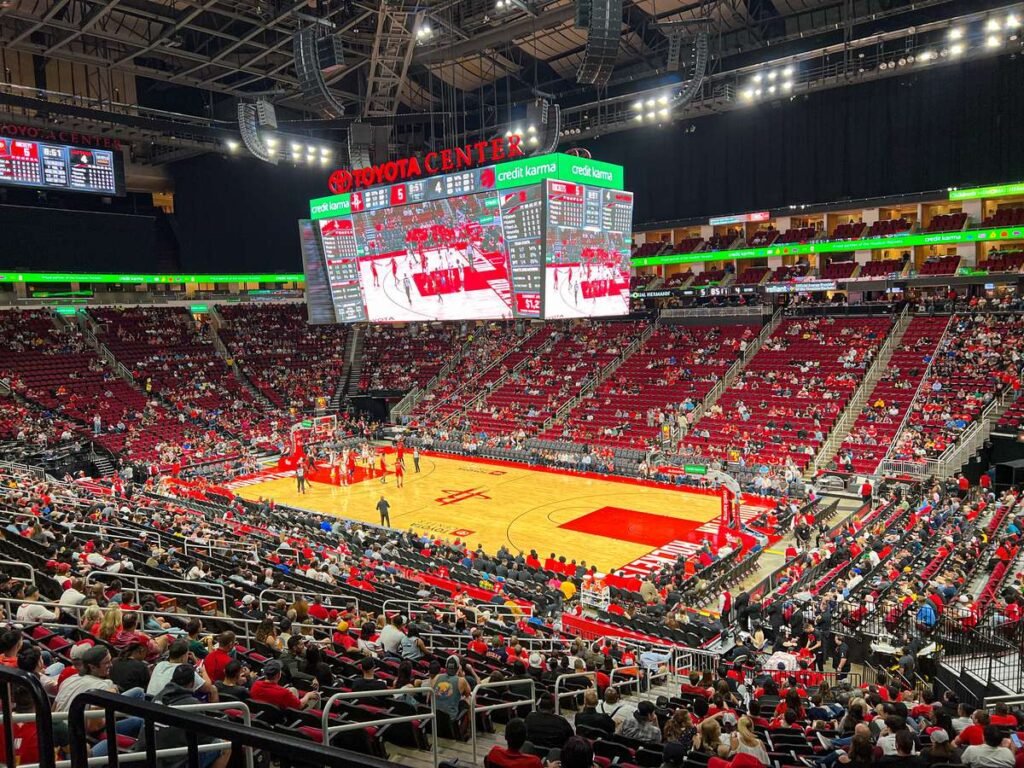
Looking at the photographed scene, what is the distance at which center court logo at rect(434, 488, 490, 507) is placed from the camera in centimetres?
3050

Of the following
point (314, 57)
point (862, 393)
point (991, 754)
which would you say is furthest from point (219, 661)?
point (862, 393)

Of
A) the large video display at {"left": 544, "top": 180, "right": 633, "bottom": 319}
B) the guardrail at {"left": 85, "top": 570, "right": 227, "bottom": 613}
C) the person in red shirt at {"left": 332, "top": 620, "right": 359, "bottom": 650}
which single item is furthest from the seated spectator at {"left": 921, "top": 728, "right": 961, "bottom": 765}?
the large video display at {"left": 544, "top": 180, "right": 633, "bottom": 319}

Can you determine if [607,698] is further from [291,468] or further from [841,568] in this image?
[291,468]

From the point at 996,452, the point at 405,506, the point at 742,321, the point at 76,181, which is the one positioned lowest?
the point at 405,506

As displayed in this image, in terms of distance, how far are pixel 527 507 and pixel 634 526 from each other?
14.9 ft

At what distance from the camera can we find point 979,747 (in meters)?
6.44

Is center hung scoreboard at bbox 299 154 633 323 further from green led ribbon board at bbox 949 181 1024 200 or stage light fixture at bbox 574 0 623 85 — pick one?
green led ribbon board at bbox 949 181 1024 200

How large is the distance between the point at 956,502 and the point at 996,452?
6395 mm

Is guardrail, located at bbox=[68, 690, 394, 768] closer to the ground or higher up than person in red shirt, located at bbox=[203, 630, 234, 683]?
higher up

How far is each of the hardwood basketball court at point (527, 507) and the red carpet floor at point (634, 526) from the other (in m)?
0.03

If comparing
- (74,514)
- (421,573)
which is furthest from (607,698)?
(74,514)

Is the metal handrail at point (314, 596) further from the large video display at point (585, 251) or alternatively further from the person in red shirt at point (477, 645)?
the large video display at point (585, 251)

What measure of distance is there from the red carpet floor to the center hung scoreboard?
7.47m

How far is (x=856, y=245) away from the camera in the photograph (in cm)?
4106
